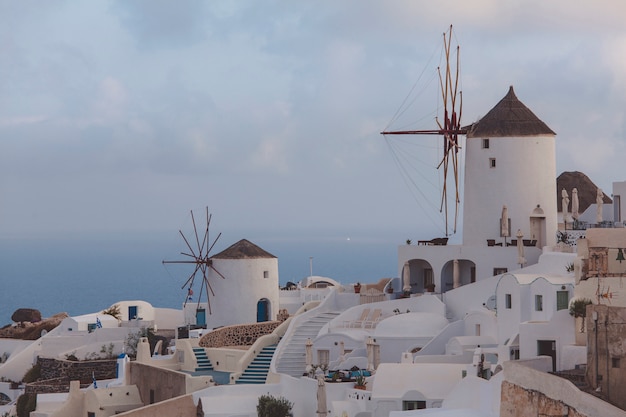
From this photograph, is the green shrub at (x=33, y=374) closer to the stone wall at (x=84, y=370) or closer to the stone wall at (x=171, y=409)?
the stone wall at (x=84, y=370)

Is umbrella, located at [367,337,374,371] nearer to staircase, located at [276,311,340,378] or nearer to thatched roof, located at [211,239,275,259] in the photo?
staircase, located at [276,311,340,378]

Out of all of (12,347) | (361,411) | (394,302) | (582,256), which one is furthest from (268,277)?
(582,256)

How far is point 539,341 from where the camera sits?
38.9 metres

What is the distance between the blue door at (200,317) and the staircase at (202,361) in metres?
5.36

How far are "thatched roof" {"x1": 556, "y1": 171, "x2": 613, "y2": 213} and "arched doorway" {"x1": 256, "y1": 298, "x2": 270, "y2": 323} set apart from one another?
984 cm

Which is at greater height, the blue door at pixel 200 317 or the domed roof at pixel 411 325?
the blue door at pixel 200 317

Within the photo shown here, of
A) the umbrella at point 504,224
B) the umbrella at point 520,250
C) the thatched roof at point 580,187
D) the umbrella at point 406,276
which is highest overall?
the thatched roof at point 580,187

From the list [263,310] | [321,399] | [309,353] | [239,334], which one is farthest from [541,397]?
[263,310]

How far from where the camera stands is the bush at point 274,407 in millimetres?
43219

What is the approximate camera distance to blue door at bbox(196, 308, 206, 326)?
55969mm

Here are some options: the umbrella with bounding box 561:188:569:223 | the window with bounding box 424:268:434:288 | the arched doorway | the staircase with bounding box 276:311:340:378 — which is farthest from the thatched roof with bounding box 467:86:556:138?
the arched doorway

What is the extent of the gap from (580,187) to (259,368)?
1392cm

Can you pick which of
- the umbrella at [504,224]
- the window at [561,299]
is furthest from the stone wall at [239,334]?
the window at [561,299]

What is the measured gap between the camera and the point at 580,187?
2211 inches
